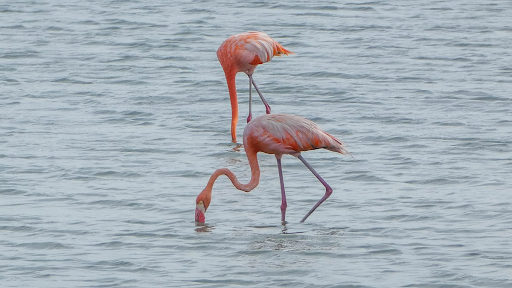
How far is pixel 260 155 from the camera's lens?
10.2m

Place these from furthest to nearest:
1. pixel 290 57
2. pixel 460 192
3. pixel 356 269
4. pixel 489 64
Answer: pixel 290 57 → pixel 489 64 → pixel 460 192 → pixel 356 269

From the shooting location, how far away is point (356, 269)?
696cm

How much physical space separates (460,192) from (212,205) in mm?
1878

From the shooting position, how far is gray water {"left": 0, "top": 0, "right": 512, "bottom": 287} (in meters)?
7.13

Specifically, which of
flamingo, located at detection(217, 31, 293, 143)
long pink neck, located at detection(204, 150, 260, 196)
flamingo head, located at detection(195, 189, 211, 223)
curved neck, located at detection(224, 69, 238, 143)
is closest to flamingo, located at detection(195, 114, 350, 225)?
long pink neck, located at detection(204, 150, 260, 196)

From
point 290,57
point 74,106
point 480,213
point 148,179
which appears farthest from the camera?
point 290,57

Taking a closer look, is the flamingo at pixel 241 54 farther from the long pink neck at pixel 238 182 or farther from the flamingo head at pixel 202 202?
the flamingo head at pixel 202 202

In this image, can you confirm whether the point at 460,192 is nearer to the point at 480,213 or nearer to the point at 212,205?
the point at 480,213

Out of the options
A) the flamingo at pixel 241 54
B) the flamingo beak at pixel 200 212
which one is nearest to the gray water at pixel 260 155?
the flamingo beak at pixel 200 212

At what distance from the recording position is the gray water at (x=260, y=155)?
7.13 metres

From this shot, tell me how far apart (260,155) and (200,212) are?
8.06 ft

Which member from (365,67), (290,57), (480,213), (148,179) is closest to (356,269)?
(480,213)

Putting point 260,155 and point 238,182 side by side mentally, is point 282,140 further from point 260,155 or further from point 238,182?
point 260,155

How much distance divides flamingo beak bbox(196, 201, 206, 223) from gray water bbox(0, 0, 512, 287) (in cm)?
9
